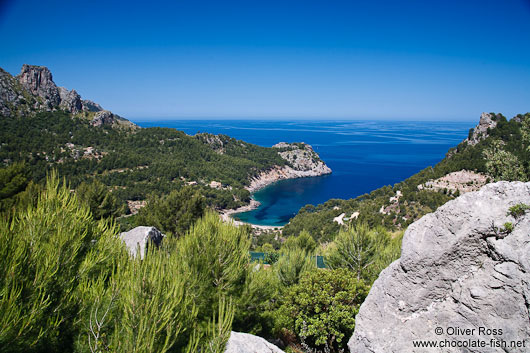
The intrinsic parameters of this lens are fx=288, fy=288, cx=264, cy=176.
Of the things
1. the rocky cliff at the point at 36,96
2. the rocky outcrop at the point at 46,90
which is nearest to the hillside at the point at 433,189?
the rocky cliff at the point at 36,96

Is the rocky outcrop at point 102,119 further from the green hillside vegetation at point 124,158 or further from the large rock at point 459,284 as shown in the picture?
the large rock at point 459,284

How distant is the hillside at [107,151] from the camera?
58.0 m

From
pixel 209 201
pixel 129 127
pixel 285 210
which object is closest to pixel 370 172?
pixel 285 210

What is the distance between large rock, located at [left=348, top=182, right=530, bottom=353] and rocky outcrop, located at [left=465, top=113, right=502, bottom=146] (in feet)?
167

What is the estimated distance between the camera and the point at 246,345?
13.5 ft

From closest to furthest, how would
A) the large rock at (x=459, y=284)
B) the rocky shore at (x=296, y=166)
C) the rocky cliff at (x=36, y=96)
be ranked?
the large rock at (x=459, y=284) → the rocky cliff at (x=36, y=96) → the rocky shore at (x=296, y=166)

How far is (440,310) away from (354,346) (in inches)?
73.9

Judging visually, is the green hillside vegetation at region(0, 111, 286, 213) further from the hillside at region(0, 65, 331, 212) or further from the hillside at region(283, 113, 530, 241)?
the hillside at region(283, 113, 530, 241)

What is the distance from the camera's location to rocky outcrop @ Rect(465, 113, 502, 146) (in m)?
46.3

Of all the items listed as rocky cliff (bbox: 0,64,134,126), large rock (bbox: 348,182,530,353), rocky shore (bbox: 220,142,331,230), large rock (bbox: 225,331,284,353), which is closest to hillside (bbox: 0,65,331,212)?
rocky cliff (bbox: 0,64,134,126)

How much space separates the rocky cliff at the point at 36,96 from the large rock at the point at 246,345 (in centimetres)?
9264

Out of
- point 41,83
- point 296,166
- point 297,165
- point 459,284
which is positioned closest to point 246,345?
point 459,284

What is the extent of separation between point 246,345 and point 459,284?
3.83 meters

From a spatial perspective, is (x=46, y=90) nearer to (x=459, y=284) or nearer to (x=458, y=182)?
(x=458, y=182)
